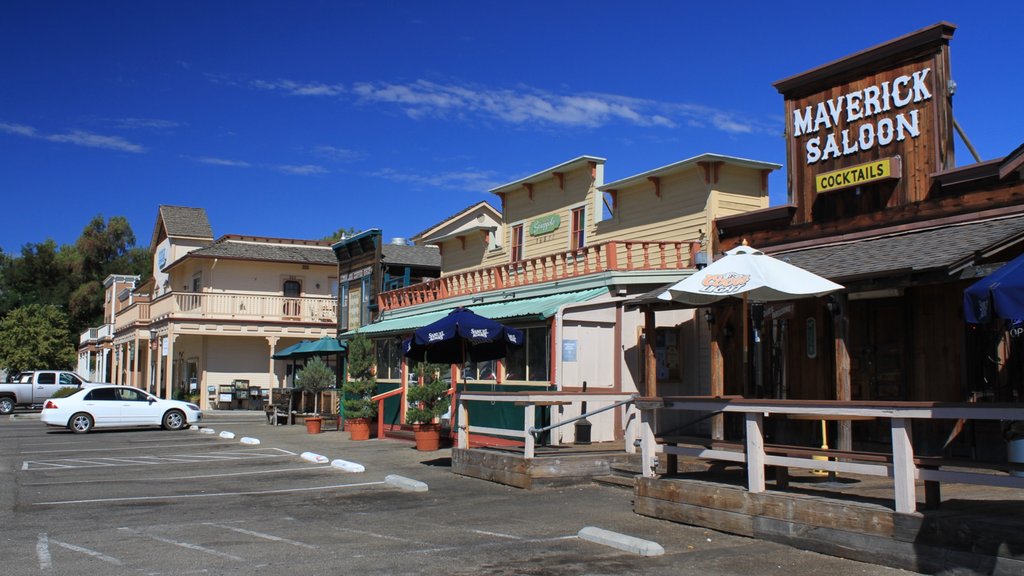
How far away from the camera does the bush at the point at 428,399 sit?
1831 cm

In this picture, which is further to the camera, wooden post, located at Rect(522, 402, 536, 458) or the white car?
the white car

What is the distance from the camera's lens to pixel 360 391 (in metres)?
22.1

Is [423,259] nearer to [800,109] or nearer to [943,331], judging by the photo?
[800,109]

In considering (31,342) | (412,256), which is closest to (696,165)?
(412,256)

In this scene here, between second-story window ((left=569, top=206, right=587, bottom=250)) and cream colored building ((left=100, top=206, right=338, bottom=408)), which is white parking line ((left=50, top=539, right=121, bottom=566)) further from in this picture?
cream colored building ((left=100, top=206, right=338, bottom=408))

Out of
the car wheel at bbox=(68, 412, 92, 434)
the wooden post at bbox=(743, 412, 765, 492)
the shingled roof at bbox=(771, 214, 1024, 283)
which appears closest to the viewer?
the wooden post at bbox=(743, 412, 765, 492)

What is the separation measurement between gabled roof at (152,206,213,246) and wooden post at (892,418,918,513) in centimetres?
4527

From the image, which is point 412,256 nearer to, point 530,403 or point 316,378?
point 316,378

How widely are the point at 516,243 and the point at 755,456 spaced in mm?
16320

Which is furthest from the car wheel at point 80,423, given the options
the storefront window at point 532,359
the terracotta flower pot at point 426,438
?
the storefront window at point 532,359

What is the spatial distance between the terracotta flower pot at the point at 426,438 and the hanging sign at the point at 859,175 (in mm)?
8945

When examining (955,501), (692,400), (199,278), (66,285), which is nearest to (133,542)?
(692,400)

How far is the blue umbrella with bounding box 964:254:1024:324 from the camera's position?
6762 mm

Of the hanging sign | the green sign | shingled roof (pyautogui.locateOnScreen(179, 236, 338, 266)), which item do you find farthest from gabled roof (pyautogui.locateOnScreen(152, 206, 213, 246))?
the hanging sign
